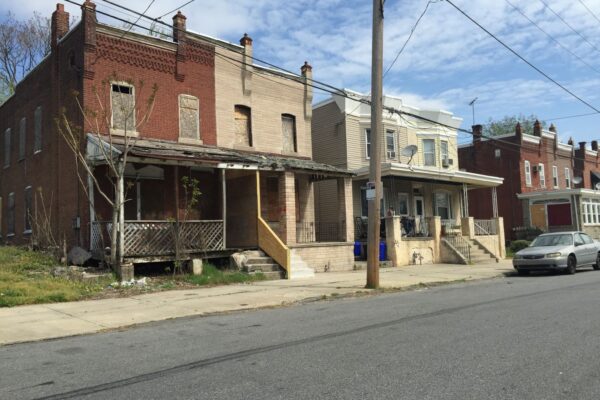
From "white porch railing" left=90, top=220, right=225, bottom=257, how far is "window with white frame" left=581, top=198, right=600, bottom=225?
2867 centimetres

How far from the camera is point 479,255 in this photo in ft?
81.9

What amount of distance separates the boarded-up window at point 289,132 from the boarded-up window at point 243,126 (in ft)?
5.75

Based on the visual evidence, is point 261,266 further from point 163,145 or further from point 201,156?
point 163,145

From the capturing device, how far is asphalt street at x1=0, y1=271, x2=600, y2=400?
5.20 meters

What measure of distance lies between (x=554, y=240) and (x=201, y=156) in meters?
12.3

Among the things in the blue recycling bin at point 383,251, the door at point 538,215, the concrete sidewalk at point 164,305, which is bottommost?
the concrete sidewalk at point 164,305

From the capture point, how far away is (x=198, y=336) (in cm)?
823

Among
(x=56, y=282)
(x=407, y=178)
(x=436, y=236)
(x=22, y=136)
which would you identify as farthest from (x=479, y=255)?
(x=22, y=136)

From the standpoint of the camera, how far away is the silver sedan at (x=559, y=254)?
17.5 m

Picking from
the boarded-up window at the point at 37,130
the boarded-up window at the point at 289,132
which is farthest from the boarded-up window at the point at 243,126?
the boarded-up window at the point at 37,130

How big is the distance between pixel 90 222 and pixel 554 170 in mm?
36582

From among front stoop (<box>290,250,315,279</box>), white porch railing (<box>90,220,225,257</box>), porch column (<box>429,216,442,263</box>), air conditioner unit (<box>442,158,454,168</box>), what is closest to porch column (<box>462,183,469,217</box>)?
air conditioner unit (<box>442,158,454,168</box>)

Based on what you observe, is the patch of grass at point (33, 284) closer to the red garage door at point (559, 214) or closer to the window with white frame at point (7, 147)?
the window with white frame at point (7, 147)

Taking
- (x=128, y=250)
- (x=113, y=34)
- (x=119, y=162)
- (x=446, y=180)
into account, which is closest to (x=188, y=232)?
(x=128, y=250)
